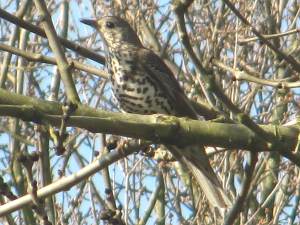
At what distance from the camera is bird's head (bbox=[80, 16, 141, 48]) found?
615 cm

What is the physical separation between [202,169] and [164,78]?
2.52 feet

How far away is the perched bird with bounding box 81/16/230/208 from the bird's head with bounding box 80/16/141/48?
0.39ft

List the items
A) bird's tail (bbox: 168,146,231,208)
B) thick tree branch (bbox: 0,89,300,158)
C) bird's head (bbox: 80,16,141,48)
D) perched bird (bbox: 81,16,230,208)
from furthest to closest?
bird's head (bbox: 80,16,141,48) → perched bird (bbox: 81,16,230,208) → bird's tail (bbox: 168,146,231,208) → thick tree branch (bbox: 0,89,300,158)

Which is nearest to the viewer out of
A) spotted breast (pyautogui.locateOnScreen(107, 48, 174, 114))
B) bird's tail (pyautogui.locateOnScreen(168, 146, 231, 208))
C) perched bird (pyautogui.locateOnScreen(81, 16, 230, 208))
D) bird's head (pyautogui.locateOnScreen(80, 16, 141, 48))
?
bird's tail (pyautogui.locateOnScreen(168, 146, 231, 208))

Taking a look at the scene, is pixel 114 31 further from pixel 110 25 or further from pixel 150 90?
pixel 150 90

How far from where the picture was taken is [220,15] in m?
6.83

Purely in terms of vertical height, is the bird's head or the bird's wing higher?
the bird's head

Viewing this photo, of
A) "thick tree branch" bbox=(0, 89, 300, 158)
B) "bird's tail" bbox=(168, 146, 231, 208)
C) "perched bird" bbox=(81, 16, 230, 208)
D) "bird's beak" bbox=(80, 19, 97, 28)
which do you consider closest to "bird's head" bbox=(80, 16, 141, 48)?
"bird's beak" bbox=(80, 19, 97, 28)

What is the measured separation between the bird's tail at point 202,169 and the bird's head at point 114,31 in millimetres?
1104

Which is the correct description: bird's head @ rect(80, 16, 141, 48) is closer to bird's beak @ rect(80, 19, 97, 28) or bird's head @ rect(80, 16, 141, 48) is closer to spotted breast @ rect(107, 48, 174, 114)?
bird's beak @ rect(80, 19, 97, 28)

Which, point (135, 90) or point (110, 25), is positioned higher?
point (110, 25)

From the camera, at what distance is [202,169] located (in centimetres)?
522

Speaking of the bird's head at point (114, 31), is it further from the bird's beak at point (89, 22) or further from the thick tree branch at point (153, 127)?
the thick tree branch at point (153, 127)

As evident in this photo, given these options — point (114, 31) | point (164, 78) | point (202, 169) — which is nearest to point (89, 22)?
point (114, 31)
